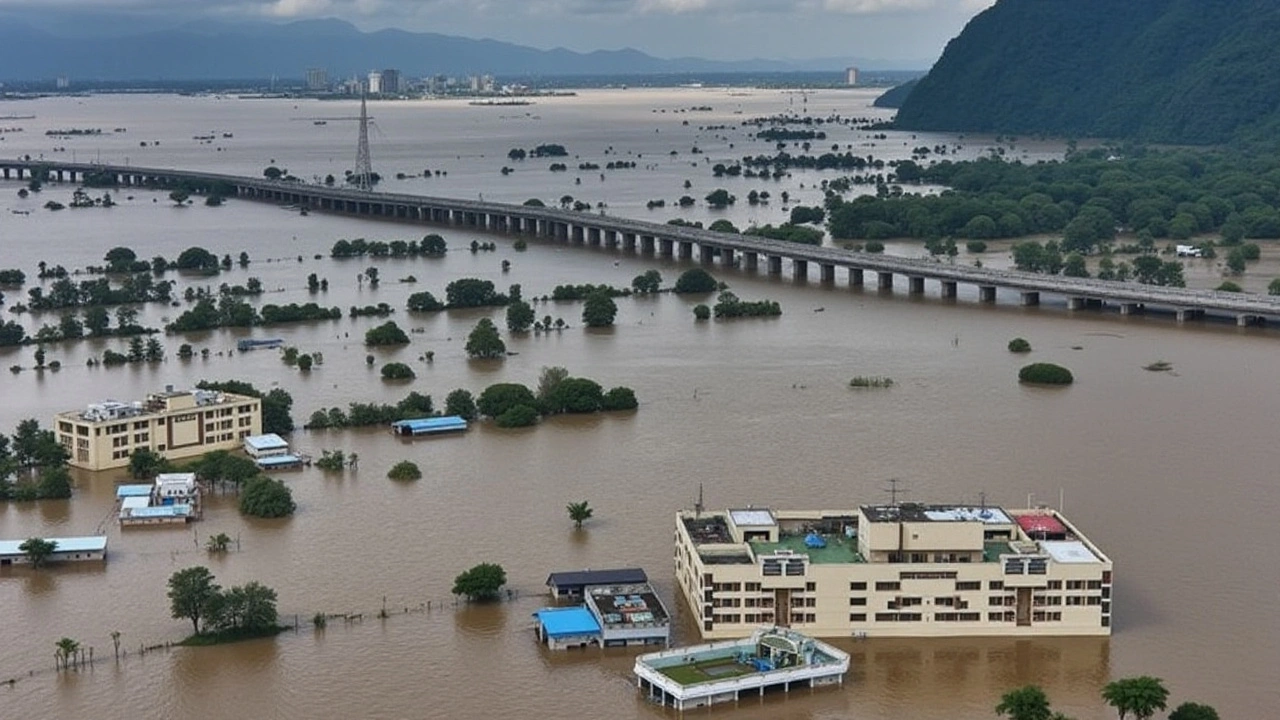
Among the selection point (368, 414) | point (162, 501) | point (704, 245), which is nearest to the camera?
point (162, 501)

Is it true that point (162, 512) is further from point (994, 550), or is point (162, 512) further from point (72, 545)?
point (994, 550)

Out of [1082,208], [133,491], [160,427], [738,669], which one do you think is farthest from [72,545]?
[1082,208]

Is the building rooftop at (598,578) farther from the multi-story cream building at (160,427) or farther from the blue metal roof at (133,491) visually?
the multi-story cream building at (160,427)

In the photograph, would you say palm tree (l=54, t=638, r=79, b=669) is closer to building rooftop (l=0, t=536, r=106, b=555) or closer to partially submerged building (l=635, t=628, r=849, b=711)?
building rooftop (l=0, t=536, r=106, b=555)

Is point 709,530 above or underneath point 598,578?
above

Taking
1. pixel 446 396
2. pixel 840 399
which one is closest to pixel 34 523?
pixel 446 396

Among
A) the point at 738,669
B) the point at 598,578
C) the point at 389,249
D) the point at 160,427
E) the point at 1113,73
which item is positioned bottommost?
the point at 738,669

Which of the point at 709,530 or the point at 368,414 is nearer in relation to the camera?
the point at 709,530
